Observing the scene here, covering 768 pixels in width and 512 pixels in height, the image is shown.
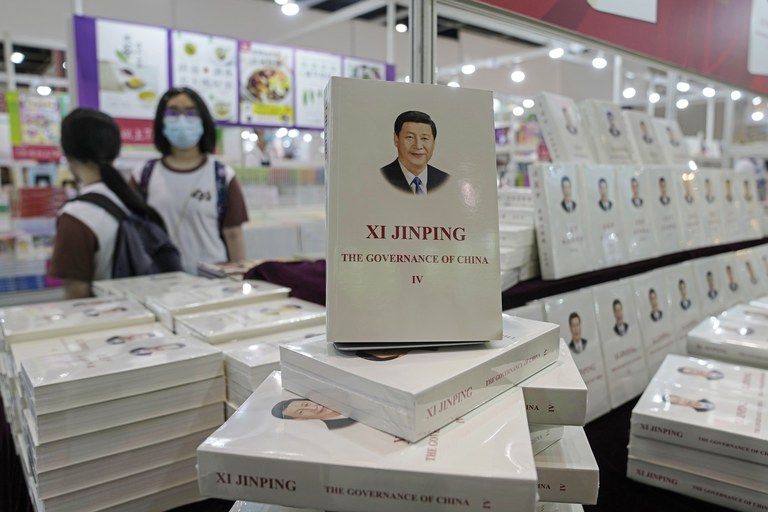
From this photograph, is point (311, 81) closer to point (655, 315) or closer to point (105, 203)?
point (105, 203)

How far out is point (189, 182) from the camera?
283 cm

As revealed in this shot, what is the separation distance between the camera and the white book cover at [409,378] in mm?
770

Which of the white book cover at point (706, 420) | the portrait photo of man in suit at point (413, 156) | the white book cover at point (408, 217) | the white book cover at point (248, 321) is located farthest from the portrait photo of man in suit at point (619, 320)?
the portrait photo of man in suit at point (413, 156)

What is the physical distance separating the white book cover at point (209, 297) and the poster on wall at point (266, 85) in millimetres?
2675

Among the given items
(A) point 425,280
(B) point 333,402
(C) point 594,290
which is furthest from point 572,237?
(B) point 333,402

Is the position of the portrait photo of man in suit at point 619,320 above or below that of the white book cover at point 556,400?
below

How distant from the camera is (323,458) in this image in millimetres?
725

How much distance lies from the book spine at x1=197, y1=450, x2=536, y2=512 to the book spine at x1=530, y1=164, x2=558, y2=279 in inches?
44.6

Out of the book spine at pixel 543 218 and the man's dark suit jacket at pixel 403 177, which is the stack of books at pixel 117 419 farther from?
the book spine at pixel 543 218

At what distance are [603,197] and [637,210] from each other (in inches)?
9.7

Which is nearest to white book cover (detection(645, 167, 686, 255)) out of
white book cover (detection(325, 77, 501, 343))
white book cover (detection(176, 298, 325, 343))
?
white book cover (detection(176, 298, 325, 343))

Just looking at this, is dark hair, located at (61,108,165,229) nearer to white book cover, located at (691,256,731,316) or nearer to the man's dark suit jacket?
the man's dark suit jacket

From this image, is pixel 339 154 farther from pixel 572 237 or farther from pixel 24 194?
pixel 24 194

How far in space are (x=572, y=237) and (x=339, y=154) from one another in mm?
1137
